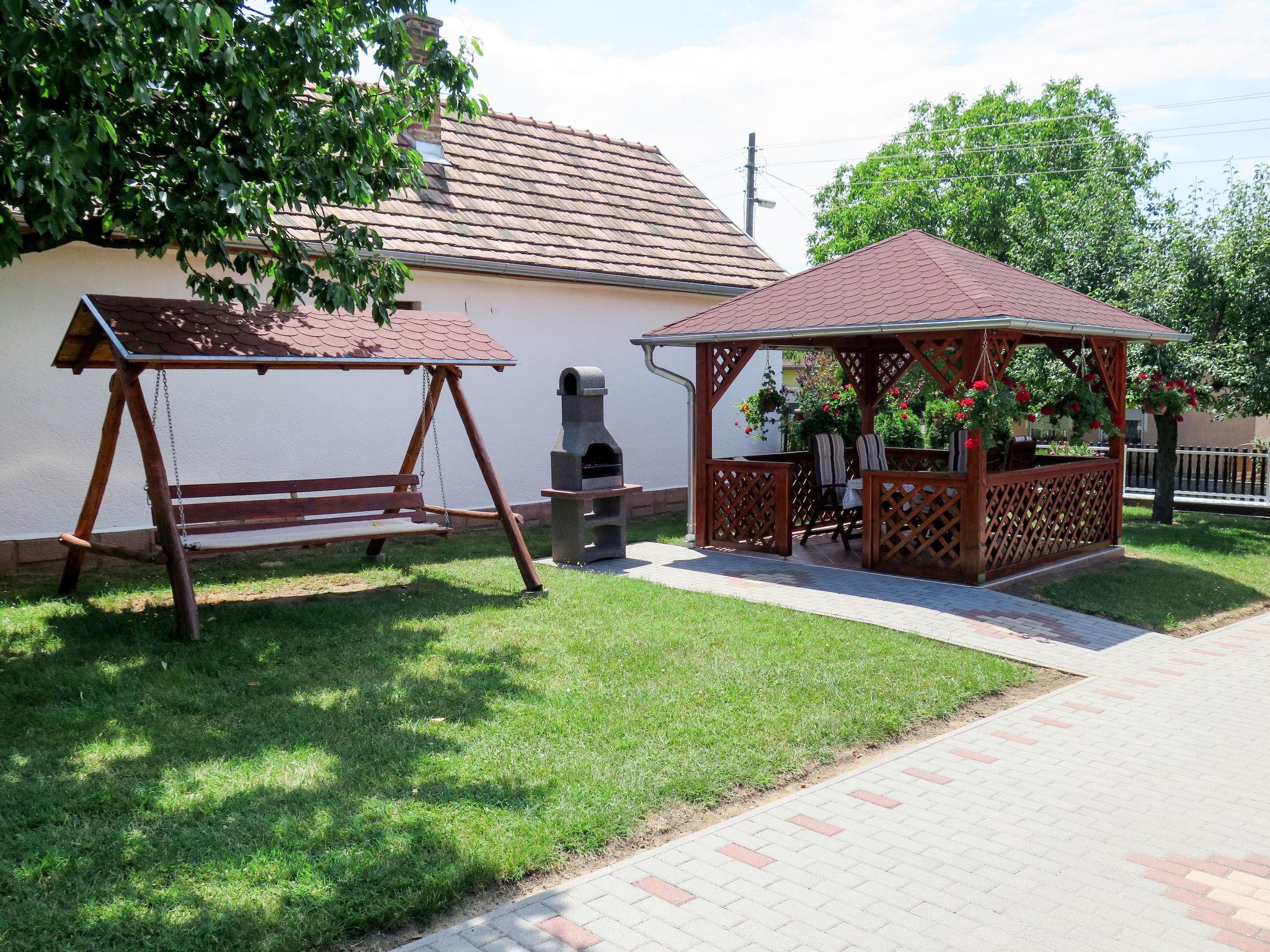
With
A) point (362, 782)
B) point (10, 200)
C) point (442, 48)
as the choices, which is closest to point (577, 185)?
point (442, 48)

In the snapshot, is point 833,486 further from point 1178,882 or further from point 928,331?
point 1178,882

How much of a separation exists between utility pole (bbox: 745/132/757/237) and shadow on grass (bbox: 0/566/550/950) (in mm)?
26881

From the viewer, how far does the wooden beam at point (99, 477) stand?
7965mm

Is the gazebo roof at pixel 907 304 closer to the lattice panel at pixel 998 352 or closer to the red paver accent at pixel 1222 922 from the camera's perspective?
the lattice panel at pixel 998 352

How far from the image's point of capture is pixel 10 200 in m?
5.93

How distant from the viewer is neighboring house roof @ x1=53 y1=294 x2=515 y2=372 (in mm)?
7273

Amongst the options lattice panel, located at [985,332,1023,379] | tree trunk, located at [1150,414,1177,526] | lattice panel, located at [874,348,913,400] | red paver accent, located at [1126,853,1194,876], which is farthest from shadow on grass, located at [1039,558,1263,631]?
red paver accent, located at [1126,853,1194,876]

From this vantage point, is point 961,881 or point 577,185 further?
point 577,185

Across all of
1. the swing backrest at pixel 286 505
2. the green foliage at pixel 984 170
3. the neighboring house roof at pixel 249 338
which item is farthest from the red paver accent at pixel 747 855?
the green foliage at pixel 984 170

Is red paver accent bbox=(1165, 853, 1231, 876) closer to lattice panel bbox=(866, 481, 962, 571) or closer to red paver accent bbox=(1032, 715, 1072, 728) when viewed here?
red paver accent bbox=(1032, 715, 1072, 728)

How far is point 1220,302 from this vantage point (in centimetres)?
1473

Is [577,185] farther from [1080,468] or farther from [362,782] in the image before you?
[362,782]

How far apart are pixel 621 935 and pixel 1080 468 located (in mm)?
9386

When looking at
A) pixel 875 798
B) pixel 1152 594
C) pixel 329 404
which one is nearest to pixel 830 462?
pixel 1152 594
